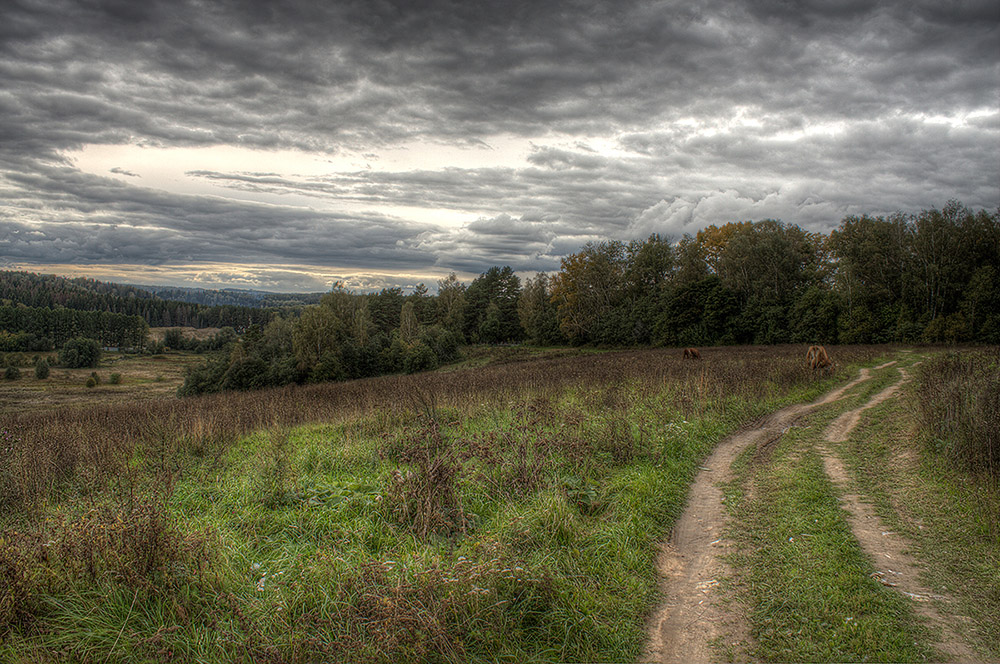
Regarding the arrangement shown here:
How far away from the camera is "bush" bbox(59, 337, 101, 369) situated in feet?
312

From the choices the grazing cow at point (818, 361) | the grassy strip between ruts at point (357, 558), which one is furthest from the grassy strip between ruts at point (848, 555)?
the grazing cow at point (818, 361)

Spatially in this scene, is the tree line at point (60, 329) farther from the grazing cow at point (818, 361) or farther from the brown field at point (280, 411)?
the grazing cow at point (818, 361)

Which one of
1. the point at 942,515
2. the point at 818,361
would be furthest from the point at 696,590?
the point at 818,361

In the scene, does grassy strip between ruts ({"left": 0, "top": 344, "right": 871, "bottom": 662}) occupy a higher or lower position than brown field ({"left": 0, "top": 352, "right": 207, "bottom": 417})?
higher

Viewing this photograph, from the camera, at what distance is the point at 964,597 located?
3992mm

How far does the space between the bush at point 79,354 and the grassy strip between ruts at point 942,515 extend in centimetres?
12833

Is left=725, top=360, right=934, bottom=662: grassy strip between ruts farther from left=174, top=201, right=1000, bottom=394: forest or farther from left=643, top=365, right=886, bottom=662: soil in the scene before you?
left=174, top=201, right=1000, bottom=394: forest

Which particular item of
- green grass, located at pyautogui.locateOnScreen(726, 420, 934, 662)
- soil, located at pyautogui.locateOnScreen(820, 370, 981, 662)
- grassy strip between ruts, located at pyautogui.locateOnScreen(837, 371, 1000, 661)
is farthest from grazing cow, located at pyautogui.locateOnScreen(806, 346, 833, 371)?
green grass, located at pyautogui.locateOnScreen(726, 420, 934, 662)

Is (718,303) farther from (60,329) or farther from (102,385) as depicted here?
(60,329)

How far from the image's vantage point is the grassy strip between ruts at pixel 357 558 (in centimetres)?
336

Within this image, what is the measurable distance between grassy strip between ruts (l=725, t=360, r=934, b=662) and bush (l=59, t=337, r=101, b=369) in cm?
12738

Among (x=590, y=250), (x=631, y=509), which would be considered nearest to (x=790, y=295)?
(x=590, y=250)

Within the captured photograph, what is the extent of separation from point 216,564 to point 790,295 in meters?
52.0

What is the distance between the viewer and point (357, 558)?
4.54 metres
